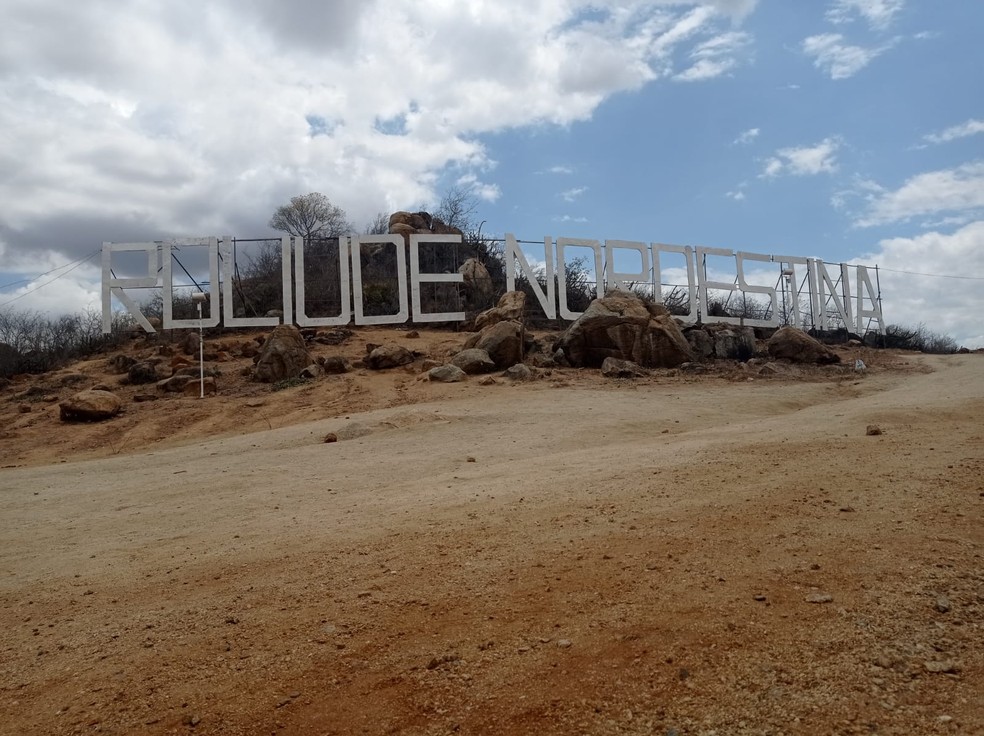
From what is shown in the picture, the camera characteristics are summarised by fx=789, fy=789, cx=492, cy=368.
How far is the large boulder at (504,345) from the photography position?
18.3 meters

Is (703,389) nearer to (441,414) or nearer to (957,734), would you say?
(441,414)

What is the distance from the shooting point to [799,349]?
20203mm

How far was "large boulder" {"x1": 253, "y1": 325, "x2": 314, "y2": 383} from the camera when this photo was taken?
60.4 ft

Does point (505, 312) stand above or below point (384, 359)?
above

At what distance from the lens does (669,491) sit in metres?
6.41

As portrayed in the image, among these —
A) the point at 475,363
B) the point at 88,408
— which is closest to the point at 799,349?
the point at 475,363

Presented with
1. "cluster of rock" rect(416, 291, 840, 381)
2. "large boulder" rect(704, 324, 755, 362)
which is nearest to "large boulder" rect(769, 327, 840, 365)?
"cluster of rock" rect(416, 291, 840, 381)

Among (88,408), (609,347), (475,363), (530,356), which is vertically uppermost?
(609,347)

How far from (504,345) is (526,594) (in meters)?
14.1

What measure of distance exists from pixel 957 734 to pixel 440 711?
1.93 m

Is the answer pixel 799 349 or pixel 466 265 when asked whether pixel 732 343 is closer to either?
pixel 799 349

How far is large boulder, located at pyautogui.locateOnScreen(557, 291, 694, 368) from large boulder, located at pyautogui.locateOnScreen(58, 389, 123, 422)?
1009 cm

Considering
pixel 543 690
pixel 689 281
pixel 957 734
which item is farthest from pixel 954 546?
pixel 689 281

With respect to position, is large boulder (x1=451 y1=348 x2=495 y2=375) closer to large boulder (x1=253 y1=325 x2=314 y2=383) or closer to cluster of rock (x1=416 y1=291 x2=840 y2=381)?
cluster of rock (x1=416 y1=291 x2=840 y2=381)
